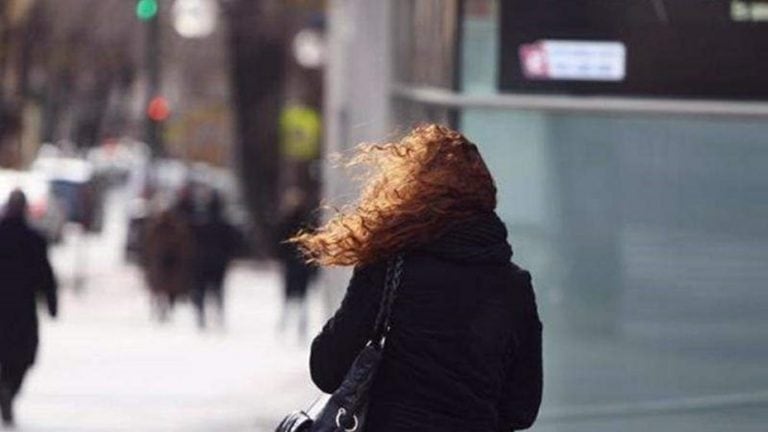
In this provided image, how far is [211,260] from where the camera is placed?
31578mm

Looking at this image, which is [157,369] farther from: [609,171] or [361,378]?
[361,378]

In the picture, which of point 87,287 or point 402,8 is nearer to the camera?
point 402,8

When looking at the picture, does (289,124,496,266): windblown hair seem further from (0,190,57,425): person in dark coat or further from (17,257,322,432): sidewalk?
(17,257,322,432): sidewalk

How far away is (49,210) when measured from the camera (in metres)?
47.1

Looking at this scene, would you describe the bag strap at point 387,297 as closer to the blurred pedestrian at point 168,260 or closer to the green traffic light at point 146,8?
the blurred pedestrian at point 168,260

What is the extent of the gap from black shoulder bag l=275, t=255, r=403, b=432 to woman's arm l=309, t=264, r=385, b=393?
19 millimetres

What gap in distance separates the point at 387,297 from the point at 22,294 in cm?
1034

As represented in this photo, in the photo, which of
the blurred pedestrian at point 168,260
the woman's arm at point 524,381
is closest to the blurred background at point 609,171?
the woman's arm at point 524,381

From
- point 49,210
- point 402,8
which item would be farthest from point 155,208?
point 402,8

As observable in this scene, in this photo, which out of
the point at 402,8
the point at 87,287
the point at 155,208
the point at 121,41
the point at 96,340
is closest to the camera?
the point at 402,8

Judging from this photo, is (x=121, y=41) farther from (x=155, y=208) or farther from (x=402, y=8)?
(x=402, y=8)

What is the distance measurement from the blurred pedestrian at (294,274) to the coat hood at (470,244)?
19803 mm

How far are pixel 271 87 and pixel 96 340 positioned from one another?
2039 centimetres

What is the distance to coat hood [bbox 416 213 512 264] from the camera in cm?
619
